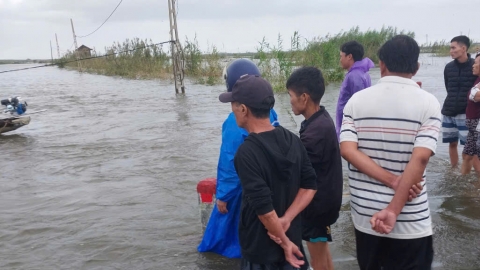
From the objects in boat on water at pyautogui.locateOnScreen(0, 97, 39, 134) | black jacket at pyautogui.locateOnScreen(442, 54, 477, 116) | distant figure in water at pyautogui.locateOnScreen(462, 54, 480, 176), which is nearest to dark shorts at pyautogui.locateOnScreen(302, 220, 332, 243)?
distant figure in water at pyautogui.locateOnScreen(462, 54, 480, 176)

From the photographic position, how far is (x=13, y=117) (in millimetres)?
10938

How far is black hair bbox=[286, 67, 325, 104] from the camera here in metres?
3.05

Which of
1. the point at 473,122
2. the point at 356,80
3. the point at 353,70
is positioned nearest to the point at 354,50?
the point at 353,70

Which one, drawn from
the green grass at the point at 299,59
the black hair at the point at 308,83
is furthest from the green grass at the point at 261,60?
the black hair at the point at 308,83

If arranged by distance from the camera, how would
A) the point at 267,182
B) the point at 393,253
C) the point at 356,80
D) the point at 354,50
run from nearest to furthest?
the point at 267,182
the point at 393,253
the point at 356,80
the point at 354,50

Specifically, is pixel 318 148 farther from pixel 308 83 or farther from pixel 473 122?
pixel 473 122

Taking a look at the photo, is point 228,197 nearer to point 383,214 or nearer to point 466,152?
point 383,214

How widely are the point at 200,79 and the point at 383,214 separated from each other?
2379 cm

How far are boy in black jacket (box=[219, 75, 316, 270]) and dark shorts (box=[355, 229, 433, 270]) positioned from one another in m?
0.42

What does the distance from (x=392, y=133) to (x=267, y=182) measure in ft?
2.38

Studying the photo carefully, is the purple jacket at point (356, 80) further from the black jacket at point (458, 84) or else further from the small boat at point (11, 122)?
the small boat at point (11, 122)

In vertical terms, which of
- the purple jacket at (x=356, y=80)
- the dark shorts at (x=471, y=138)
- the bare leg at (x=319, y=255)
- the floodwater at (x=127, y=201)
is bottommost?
the floodwater at (x=127, y=201)

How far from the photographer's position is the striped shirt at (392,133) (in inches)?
97.5

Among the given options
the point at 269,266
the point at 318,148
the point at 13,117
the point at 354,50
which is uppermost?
the point at 354,50
